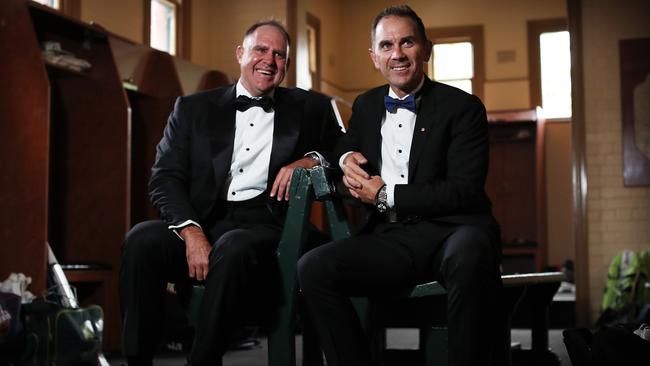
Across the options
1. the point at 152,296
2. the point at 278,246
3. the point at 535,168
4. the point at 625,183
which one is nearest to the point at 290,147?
the point at 278,246

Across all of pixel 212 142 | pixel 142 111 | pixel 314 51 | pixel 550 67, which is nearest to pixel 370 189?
pixel 212 142

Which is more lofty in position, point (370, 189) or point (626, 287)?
point (370, 189)

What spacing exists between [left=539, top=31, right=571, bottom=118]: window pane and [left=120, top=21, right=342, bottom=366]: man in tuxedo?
964 centimetres

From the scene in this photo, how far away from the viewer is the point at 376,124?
2.65m

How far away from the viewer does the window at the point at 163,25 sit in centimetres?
783

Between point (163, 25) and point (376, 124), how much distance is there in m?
5.80

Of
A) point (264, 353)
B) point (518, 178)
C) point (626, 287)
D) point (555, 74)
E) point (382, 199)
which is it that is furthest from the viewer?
point (555, 74)

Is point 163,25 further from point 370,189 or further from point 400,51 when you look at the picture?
point 370,189

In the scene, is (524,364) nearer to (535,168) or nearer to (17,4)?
(17,4)

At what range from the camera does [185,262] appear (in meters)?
2.67

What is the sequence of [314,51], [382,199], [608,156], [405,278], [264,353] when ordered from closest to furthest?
[405,278], [382,199], [264,353], [608,156], [314,51]

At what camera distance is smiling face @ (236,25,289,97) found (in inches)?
117

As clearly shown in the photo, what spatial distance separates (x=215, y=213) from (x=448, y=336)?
3.15 feet

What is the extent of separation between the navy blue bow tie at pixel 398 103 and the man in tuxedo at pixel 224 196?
0.29 metres
